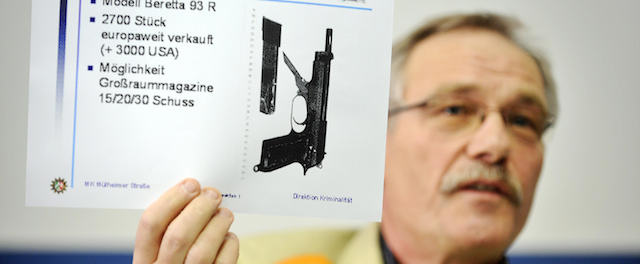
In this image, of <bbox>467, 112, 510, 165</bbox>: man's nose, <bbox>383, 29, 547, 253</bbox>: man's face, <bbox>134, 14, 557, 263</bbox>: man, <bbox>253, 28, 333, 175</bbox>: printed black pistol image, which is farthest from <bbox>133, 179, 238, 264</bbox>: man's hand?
<bbox>467, 112, 510, 165</bbox>: man's nose

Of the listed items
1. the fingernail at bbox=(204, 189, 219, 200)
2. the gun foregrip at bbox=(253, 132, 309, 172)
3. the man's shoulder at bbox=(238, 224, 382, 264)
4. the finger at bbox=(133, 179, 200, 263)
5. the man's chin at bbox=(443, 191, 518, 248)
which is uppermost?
the gun foregrip at bbox=(253, 132, 309, 172)

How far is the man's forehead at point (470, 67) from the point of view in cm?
142

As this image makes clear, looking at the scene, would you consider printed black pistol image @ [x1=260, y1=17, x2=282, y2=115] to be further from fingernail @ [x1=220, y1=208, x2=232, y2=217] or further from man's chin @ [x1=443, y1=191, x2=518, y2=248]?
man's chin @ [x1=443, y1=191, x2=518, y2=248]

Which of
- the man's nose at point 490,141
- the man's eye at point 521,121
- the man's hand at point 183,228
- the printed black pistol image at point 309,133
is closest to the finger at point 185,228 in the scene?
the man's hand at point 183,228

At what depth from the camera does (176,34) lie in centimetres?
85

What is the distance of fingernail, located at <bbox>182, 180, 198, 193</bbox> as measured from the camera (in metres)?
0.83

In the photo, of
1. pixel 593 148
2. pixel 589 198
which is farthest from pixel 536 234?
pixel 593 148

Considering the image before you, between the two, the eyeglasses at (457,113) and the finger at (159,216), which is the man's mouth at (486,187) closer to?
the eyeglasses at (457,113)

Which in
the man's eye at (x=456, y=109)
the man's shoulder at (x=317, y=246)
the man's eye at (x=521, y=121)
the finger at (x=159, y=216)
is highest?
the man's eye at (x=456, y=109)

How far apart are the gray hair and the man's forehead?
16 mm

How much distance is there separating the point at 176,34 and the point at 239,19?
0.11m

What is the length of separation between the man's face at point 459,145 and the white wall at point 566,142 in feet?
0.43

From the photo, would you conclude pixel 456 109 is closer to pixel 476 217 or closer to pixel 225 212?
pixel 476 217

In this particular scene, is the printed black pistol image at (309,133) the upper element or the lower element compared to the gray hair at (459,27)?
lower
